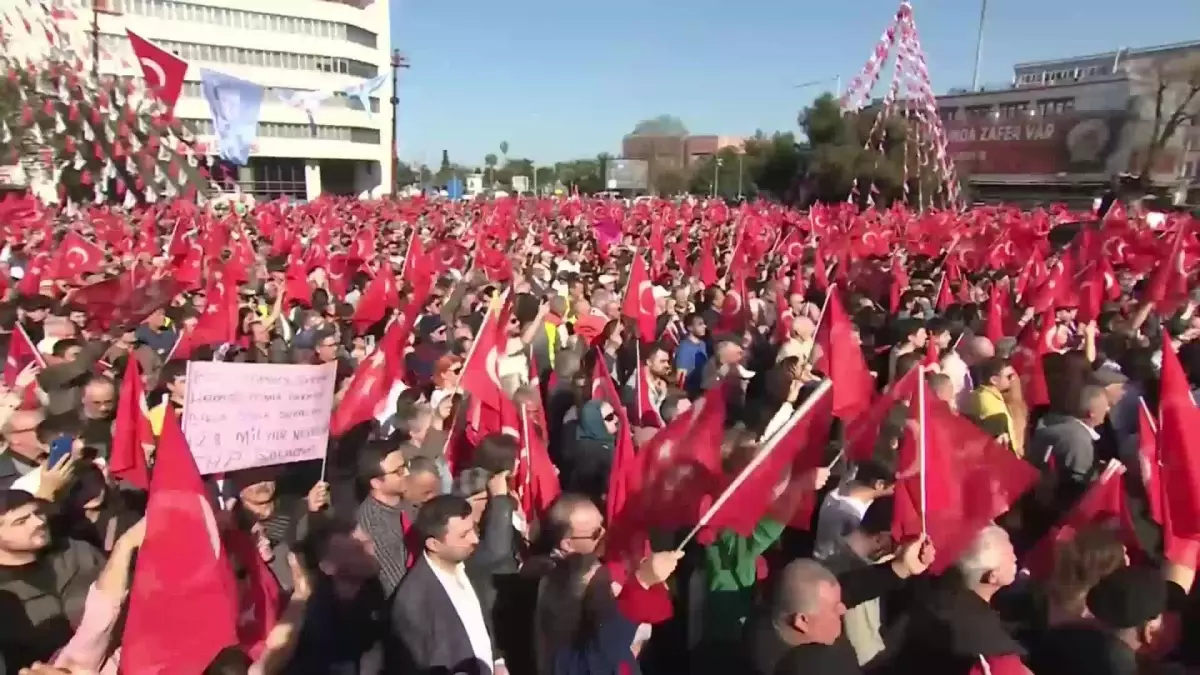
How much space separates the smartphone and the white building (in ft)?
170

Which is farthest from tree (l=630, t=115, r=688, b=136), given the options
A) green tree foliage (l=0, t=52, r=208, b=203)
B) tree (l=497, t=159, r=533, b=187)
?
green tree foliage (l=0, t=52, r=208, b=203)

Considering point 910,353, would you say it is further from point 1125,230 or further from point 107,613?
point 1125,230

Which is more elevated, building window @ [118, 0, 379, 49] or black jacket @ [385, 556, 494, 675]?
building window @ [118, 0, 379, 49]

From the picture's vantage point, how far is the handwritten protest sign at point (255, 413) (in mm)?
3668

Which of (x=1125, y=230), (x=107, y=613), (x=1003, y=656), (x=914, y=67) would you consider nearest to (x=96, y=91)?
(x=914, y=67)

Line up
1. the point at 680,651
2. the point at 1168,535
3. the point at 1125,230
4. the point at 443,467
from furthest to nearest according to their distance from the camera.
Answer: the point at 1125,230
the point at 443,467
the point at 680,651
the point at 1168,535

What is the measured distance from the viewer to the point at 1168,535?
11.5ft

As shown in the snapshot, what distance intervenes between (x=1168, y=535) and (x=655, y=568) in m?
1.87

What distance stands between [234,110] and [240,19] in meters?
44.1

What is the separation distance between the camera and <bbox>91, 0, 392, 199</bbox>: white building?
5744cm

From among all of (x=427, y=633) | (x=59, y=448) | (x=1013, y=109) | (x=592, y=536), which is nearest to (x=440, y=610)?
(x=427, y=633)

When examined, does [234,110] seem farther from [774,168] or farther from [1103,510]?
[774,168]

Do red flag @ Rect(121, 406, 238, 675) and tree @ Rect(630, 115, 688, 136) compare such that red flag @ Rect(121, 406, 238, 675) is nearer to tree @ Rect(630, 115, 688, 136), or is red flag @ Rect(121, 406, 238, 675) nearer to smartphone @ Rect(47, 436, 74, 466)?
smartphone @ Rect(47, 436, 74, 466)

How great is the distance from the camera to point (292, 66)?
63188mm
